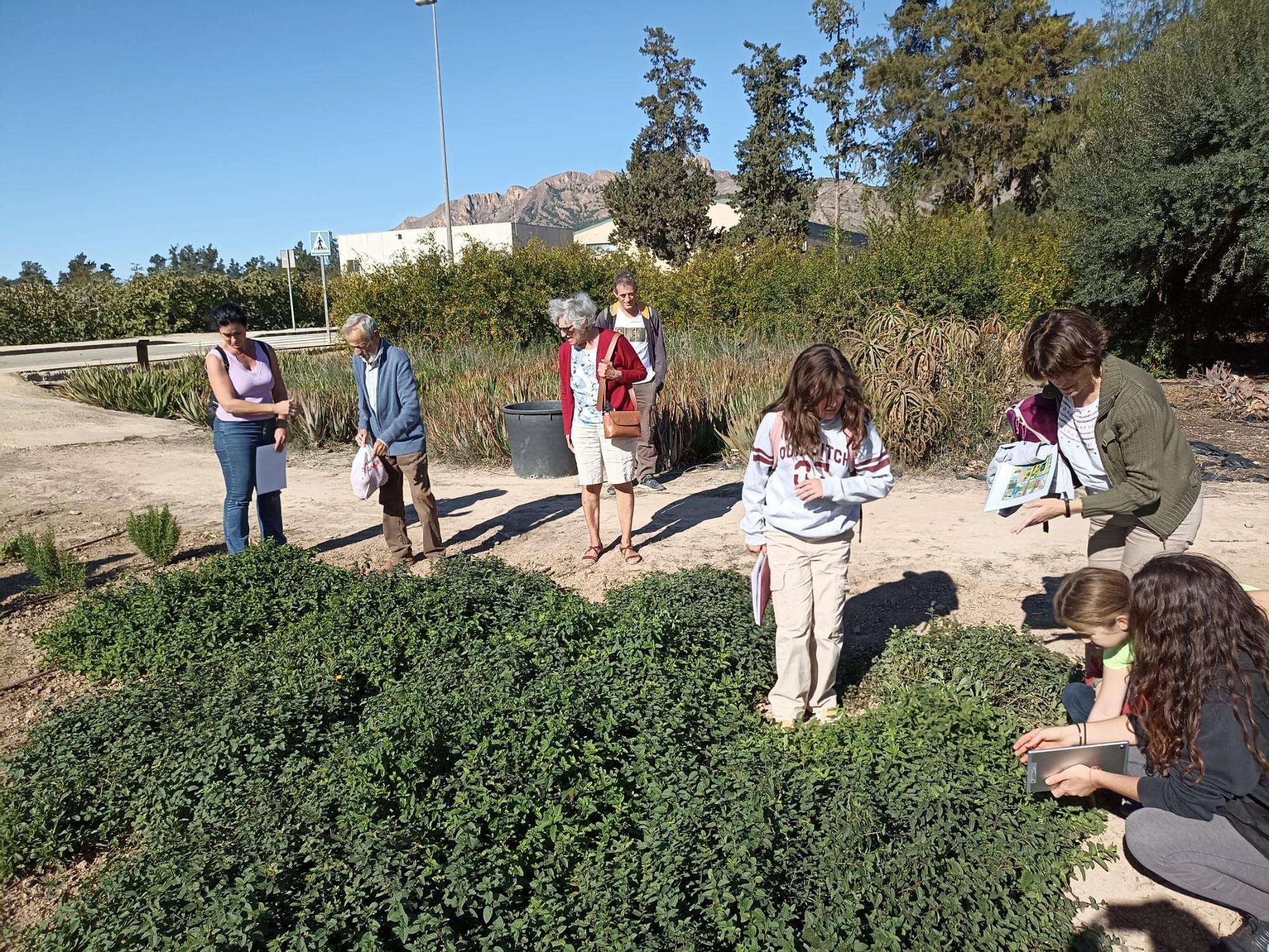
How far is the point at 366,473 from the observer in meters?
5.72

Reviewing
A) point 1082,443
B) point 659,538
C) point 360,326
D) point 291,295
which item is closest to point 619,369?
point 659,538

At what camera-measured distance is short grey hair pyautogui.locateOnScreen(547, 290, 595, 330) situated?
5.79 m

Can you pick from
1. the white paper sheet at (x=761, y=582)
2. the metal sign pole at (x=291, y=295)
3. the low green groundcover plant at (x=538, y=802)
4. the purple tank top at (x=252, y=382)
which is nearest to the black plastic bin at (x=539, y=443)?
the purple tank top at (x=252, y=382)

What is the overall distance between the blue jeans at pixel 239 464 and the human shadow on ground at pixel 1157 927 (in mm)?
4885

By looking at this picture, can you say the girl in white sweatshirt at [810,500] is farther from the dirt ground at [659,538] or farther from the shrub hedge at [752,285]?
the shrub hedge at [752,285]

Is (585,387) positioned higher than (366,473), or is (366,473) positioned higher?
(585,387)

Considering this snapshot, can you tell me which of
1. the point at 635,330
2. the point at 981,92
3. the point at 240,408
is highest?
the point at 981,92

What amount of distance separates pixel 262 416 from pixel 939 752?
4.60 m

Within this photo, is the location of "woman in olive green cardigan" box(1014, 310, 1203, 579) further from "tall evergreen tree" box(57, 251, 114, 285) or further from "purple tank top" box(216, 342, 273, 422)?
"tall evergreen tree" box(57, 251, 114, 285)

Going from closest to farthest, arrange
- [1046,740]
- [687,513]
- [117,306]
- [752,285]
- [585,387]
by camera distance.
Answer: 1. [1046,740]
2. [585,387]
3. [687,513]
4. [752,285]
5. [117,306]

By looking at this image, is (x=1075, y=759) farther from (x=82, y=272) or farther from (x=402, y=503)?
(x=82, y=272)

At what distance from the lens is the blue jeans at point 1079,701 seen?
328cm

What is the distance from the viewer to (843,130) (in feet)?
129

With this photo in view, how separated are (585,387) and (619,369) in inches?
10.4
